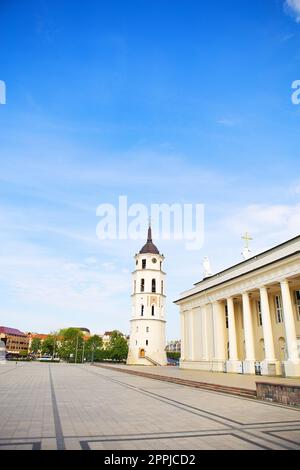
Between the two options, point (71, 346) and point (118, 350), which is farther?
point (71, 346)

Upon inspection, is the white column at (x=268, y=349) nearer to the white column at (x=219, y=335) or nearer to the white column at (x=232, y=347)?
the white column at (x=232, y=347)

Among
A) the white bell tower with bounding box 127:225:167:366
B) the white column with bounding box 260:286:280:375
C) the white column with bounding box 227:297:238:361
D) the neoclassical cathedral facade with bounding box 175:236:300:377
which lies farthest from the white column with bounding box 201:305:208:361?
the white bell tower with bounding box 127:225:167:366

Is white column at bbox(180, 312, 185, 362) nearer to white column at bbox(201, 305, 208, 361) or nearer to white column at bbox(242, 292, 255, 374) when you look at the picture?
white column at bbox(201, 305, 208, 361)

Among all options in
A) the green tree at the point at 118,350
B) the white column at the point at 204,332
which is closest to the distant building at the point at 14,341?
the green tree at the point at 118,350

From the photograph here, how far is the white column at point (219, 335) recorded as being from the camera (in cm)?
3550

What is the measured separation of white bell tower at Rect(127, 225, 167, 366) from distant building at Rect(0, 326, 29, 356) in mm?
97707

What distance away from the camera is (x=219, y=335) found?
119ft

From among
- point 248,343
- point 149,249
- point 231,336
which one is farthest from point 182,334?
point 149,249

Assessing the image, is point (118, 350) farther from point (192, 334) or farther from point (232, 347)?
point (232, 347)

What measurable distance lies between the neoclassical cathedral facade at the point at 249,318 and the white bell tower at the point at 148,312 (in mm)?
21804

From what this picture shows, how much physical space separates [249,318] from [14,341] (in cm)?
15586

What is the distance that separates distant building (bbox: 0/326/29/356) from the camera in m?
150
